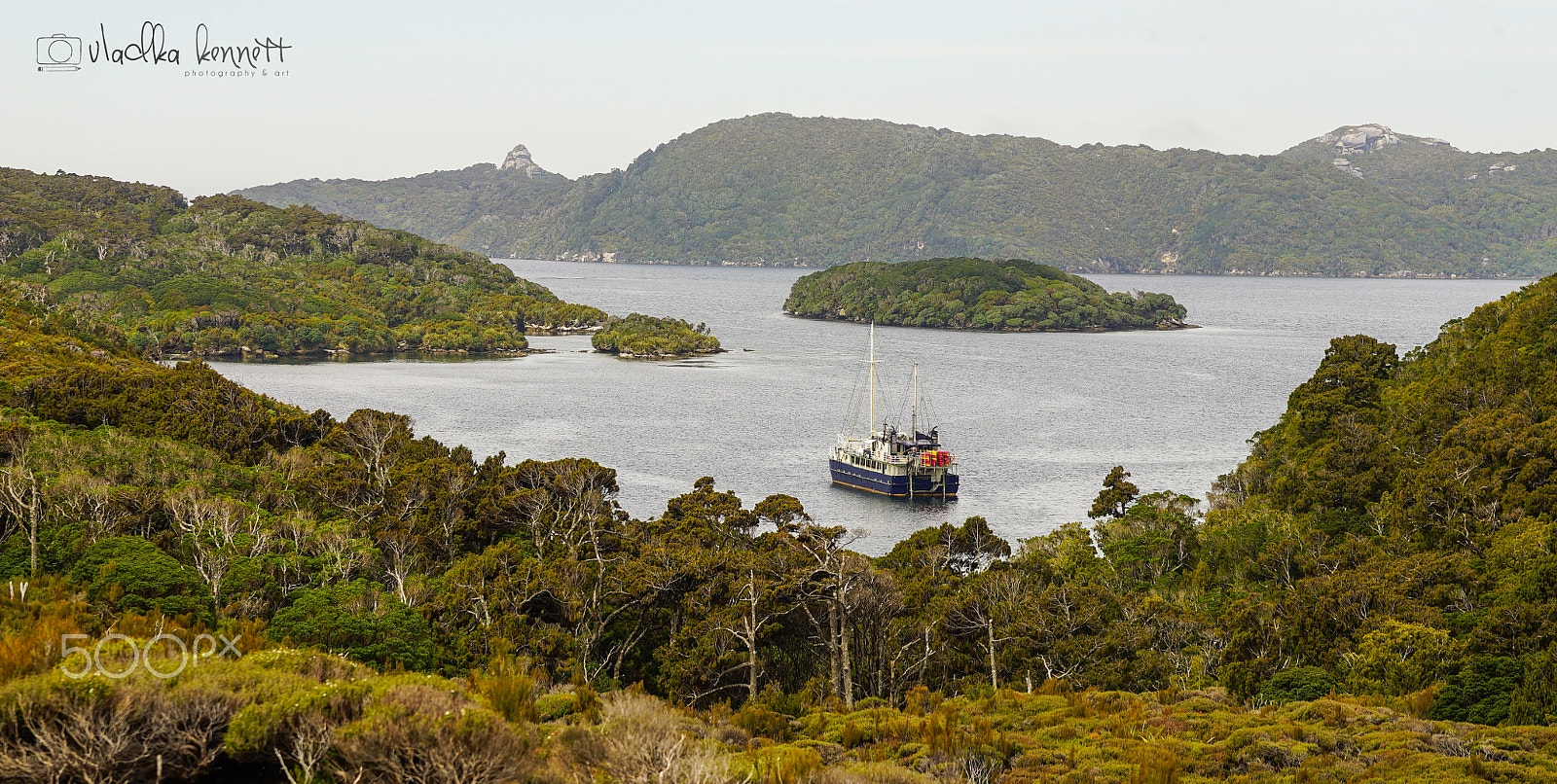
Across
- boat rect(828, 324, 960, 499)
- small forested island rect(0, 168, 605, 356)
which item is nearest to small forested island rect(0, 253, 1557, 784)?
boat rect(828, 324, 960, 499)

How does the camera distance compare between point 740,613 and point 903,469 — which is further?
point 903,469

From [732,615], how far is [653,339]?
120411 mm

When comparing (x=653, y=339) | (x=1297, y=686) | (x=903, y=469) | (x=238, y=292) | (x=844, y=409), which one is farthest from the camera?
(x=238, y=292)

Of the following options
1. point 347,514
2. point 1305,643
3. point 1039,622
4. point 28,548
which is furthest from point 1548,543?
point 28,548

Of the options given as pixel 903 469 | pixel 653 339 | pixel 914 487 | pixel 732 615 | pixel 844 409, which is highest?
pixel 653 339

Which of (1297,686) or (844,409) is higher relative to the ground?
(844,409)

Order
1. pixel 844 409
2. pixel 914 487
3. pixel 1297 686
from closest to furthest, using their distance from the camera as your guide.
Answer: pixel 1297 686 < pixel 914 487 < pixel 844 409

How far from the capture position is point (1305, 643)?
104 feet

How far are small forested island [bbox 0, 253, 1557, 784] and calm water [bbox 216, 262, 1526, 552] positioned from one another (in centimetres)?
1862

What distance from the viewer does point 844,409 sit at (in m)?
103

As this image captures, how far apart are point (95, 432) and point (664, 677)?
28.6 metres

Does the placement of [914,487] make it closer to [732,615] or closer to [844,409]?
[844,409]

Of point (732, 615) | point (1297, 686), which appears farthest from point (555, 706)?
point (1297, 686)

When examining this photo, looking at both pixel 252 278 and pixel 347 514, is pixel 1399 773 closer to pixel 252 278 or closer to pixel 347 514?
pixel 347 514
